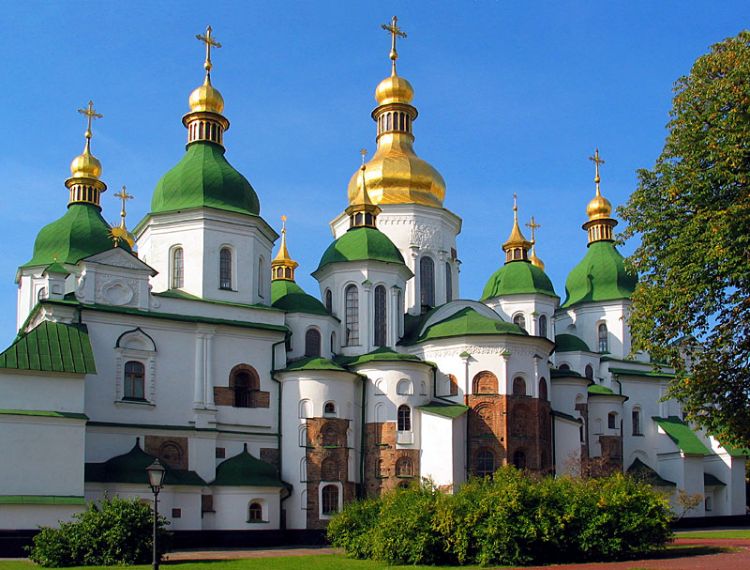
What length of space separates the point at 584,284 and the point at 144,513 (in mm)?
34030

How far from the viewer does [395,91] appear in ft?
166

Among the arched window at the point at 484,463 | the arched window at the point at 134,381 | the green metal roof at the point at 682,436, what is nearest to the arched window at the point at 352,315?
the arched window at the point at 484,463

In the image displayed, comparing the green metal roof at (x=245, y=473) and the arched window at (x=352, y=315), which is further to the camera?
the arched window at (x=352, y=315)

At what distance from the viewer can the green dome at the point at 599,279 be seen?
5234 centimetres

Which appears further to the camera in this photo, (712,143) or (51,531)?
(51,531)

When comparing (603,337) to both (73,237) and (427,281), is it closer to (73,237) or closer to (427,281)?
(427,281)

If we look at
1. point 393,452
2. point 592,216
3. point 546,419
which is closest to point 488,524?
point 393,452

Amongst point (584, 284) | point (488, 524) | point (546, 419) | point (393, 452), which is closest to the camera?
point (488, 524)

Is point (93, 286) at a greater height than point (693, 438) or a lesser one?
greater

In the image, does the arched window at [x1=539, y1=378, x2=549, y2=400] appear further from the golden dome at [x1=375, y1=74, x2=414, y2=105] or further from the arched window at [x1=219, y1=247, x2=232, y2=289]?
the golden dome at [x1=375, y1=74, x2=414, y2=105]

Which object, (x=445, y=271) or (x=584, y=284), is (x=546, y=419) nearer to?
(x=445, y=271)

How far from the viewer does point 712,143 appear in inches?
918

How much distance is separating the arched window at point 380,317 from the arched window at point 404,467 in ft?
21.3

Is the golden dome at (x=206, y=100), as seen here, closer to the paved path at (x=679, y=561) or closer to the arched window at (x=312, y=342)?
the arched window at (x=312, y=342)
